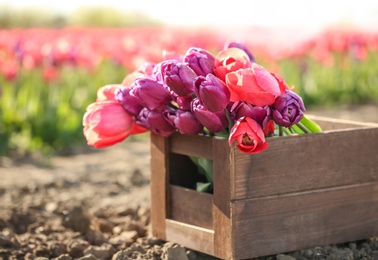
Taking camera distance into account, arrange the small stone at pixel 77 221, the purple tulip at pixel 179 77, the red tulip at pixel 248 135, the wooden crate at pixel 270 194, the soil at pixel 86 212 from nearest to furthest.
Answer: the red tulip at pixel 248 135
the purple tulip at pixel 179 77
the wooden crate at pixel 270 194
the soil at pixel 86 212
the small stone at pixel 77 221

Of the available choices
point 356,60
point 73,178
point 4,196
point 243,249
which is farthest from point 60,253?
point 356,60

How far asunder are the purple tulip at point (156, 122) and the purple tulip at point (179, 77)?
20 centimetres

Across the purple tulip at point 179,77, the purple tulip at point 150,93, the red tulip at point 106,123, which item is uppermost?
the purple tulip at point 179,77

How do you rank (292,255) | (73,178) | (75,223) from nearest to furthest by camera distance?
(292,255) < (75,223) < (73,178)

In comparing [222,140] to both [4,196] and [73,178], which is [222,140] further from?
[73,178]

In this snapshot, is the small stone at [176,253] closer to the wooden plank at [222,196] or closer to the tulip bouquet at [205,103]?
the wooden plank at [222,196]

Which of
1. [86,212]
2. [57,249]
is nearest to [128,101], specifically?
[57,249]

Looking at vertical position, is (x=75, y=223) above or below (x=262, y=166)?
below

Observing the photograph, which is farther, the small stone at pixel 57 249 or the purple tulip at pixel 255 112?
the small stone at pixel 57 249

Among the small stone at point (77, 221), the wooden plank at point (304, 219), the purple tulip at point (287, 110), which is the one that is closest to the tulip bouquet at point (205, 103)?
the purple tulip at point (287, 110)

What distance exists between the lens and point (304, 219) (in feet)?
8.40

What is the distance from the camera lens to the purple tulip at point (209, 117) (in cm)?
233

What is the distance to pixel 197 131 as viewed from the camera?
2.47 meters

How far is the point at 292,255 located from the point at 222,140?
1.65 ft
